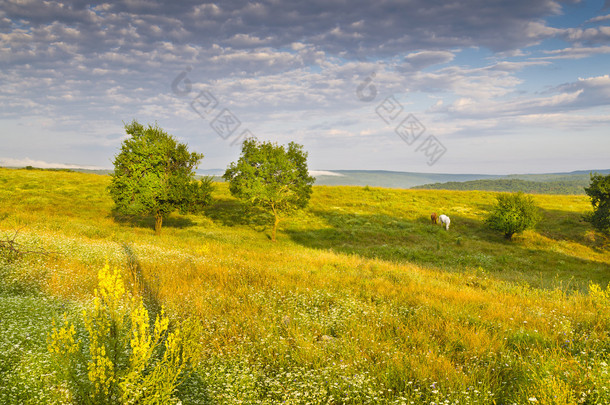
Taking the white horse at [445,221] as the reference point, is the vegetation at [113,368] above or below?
above

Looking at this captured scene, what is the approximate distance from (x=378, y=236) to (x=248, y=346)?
1071 inches

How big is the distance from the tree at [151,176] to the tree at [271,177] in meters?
4.16

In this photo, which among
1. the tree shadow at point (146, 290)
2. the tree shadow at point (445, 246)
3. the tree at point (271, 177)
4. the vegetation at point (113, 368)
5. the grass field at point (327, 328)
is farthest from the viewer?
the tree at point (271, 177)

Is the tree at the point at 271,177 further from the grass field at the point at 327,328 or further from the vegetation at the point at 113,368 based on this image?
the vegetation at the point at 113,368

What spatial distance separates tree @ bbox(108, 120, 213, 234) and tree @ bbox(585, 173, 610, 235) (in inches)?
1481

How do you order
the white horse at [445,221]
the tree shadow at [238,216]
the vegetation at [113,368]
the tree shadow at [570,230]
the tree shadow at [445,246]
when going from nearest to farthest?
the vegetation at [113,368] < the tree shadow at [445,246] < the tree shadow at [570,230] < the tree shadow at [238,216] < the white horse at [445,221]

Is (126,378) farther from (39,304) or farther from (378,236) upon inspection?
(378,236)

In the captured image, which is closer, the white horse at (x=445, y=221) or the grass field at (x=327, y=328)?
Result: the grass field at (x=327, y=328)

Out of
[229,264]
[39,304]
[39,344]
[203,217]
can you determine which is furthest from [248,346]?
[203,217]

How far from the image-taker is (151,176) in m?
23.9

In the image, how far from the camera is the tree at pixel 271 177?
27297 millimetres

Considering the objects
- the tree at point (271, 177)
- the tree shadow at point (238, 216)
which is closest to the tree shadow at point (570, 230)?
the tree at point (271, 177)

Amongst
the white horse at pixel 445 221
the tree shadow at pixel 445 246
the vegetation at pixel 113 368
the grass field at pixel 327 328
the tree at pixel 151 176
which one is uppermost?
the tree at pixel 151 176

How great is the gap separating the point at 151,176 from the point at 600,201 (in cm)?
4237
